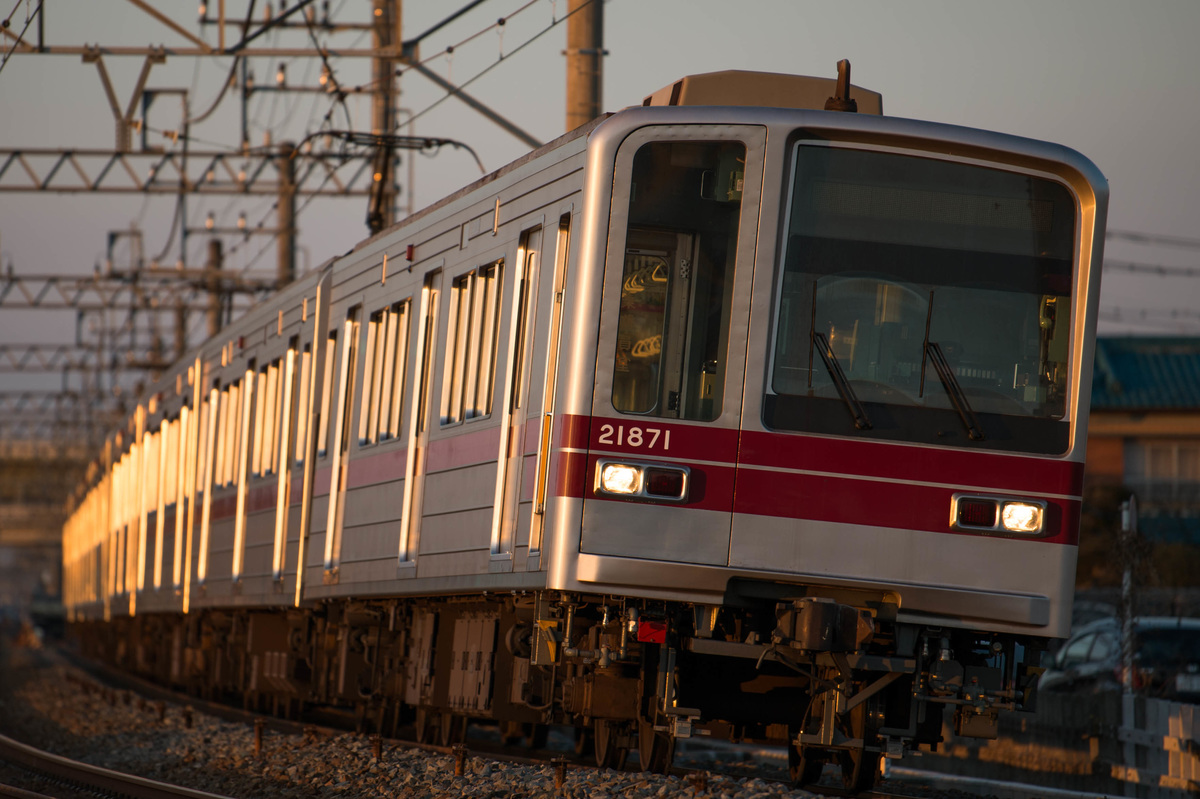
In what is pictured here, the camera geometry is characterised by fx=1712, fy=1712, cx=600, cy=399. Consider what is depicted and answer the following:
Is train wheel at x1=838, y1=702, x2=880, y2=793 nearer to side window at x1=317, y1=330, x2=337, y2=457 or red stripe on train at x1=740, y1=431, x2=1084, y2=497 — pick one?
red stripe on train at x1=740, y1=431, x2=1084, y2=497

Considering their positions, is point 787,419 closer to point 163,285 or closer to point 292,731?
point 292,731

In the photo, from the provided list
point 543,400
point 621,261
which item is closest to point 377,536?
point 543,400

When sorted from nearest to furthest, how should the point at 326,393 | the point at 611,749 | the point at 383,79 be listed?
the point at 611,749
the point at 326,393
the point at 383,79

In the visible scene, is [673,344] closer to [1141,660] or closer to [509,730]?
[509,730]

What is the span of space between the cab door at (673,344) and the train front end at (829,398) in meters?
0.01

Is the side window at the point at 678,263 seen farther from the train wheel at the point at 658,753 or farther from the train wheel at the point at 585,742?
the train wheel at the point at 585,742

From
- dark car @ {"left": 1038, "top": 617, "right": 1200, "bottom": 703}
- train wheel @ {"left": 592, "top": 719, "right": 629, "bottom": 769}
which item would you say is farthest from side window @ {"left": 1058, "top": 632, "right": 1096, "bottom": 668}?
train wheel @ {"left": 592, "top": 719, "right": 629, "bottom": 769}

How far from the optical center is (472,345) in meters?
9.62

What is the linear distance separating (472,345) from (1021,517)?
11.1 feet

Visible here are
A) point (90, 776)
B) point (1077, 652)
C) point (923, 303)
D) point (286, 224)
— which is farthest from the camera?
point (286, 224)

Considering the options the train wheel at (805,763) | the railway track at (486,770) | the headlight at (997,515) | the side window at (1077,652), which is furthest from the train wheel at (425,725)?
the side window at (1077,652)

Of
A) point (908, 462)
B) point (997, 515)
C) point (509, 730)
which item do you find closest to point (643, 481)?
point (908, 462)

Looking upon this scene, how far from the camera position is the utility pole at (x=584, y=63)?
1336 centimetres

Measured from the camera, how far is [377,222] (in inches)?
700
